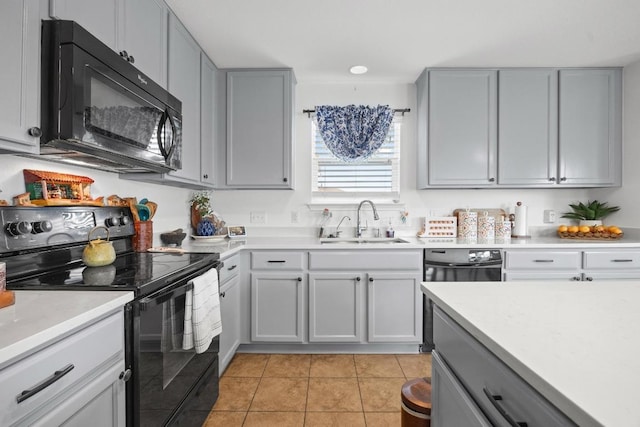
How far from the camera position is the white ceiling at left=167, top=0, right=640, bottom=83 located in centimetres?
201

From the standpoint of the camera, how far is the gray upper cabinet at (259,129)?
2.81 meters

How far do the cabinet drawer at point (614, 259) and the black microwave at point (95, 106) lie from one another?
3152 mm

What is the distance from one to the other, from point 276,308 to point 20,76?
6.64 ft

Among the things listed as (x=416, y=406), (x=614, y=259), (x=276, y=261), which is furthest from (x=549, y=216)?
(x=416, y=406)

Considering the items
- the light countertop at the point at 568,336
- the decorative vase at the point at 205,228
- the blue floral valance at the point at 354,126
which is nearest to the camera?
the light countertop at the point at 568,336

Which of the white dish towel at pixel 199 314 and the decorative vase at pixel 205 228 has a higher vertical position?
the decorative vase at pixel 205 228

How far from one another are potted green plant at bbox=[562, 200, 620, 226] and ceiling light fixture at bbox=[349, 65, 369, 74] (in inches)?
93.2

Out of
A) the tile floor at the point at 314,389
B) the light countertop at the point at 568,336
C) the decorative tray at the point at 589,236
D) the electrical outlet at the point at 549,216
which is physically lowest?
the tile floor at the point at 314,389

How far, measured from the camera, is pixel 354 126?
304cm

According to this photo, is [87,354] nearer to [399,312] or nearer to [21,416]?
[21,416]

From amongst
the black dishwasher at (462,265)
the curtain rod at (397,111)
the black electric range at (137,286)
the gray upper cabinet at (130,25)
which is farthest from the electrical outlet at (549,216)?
the gray upper cabinet at (130,25)

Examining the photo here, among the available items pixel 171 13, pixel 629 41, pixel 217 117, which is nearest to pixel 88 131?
pixel 171 13

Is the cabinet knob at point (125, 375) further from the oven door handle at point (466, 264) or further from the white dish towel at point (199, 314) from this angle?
the oven door handle at point (466, 264)

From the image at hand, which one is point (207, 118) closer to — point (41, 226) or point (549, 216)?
point (41, 226)
